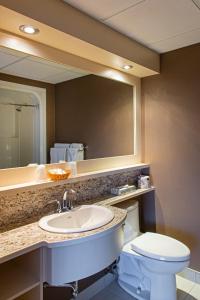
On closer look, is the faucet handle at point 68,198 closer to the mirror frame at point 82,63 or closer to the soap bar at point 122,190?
the soap bar at point 122,190

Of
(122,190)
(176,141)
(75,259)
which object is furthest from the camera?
(176,141)

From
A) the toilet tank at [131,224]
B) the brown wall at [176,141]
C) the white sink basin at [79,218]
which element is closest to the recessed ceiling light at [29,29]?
the white sink basin at [79,218]

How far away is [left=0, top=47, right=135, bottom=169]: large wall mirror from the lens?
1528mm

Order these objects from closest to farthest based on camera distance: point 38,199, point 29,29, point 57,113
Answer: point 29,29 → point 38,199 → point 57,113

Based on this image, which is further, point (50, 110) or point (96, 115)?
point (96, 115)

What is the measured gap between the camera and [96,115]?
2.14m

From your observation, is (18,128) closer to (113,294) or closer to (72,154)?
(72,154)

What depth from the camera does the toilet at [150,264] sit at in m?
1.67


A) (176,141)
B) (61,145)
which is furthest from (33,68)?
(176,141)

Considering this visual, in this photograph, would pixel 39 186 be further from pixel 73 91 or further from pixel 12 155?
pixel 73 91

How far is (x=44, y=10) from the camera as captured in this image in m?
1.31

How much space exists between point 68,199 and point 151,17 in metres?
1.43

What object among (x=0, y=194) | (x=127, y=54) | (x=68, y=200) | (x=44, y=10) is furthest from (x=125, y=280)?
(x=44, y=10)

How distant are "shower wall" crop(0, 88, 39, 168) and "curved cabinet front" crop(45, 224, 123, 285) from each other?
66 centimetres
